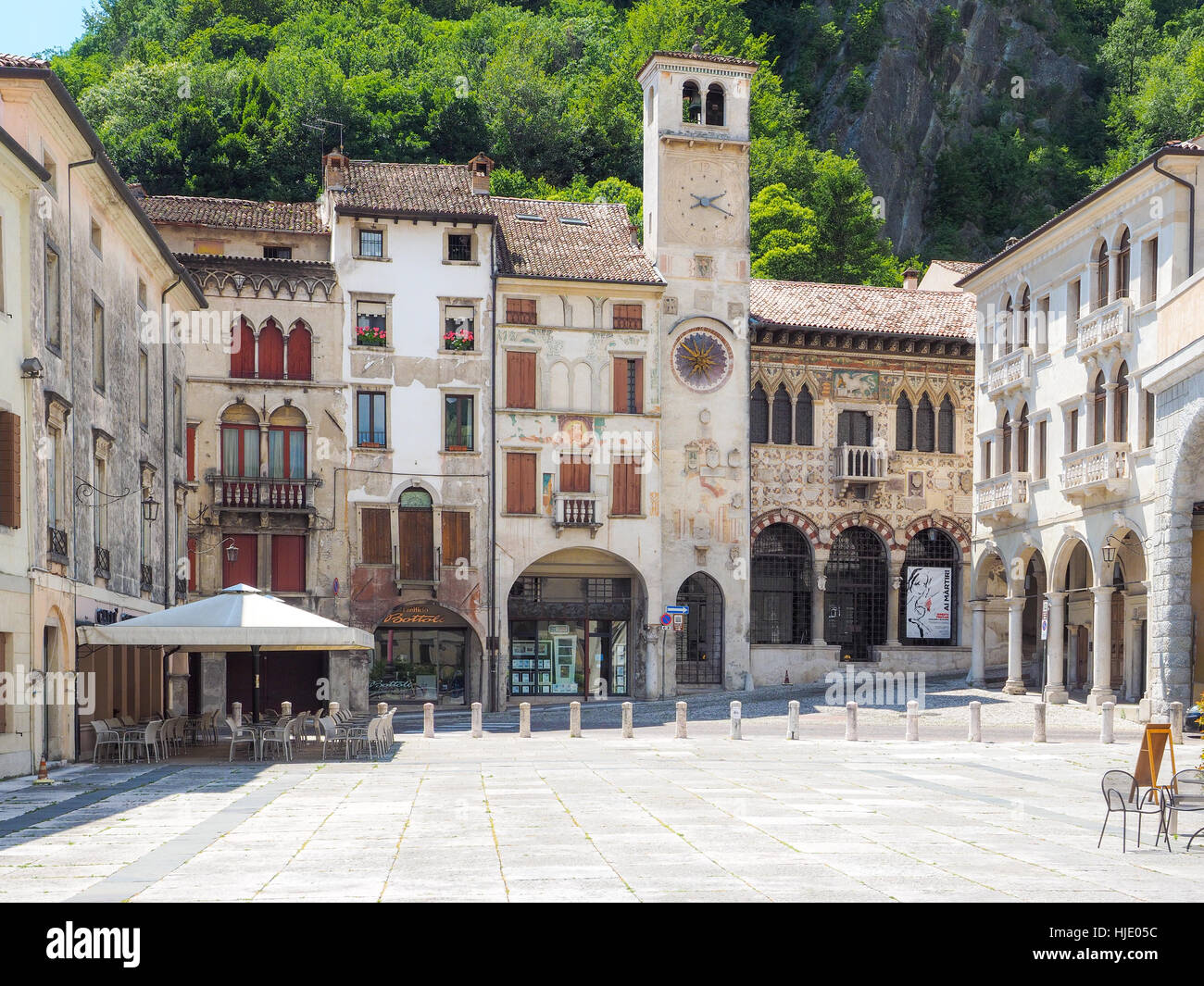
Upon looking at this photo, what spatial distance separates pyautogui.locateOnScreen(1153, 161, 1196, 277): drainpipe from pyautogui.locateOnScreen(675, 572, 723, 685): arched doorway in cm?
1788

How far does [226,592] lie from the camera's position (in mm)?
25844

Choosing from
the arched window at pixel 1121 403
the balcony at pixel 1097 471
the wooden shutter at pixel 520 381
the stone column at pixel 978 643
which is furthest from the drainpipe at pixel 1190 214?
the wooden shutter at pixel 520 381

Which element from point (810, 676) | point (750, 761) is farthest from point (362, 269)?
point (750, 761)

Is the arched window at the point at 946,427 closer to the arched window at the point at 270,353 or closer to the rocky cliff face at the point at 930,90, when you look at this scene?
the arched window at the point at 270,353

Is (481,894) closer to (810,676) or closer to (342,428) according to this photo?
(342,428)

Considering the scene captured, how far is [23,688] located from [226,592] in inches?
151

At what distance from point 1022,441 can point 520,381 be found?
1434cm

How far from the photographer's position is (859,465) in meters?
49.3

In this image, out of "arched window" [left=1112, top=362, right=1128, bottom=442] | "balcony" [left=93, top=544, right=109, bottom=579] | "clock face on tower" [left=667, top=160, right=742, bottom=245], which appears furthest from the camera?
"clock face on tower" [left=667, top=160, right=742, bottom=245]

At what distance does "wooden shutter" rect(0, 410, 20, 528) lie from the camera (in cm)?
2305

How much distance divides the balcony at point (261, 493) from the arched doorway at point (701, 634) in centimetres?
1165

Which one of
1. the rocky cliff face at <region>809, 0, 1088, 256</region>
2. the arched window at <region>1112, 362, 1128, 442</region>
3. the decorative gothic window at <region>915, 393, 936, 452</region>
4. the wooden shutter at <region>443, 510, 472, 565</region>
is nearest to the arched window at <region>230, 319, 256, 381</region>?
the wooden shutter at <region>443, 510, 472, 565</region>

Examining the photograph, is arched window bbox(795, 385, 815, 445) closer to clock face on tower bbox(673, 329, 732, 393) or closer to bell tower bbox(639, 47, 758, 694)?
bell tower bbox(639, 47, 758, 694)

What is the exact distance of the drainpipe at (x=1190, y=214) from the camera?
115ft
